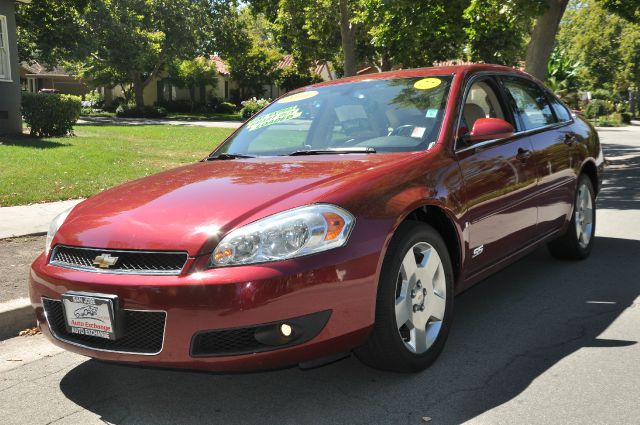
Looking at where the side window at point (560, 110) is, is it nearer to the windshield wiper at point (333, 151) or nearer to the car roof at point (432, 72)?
the car roof at point (432, 72)

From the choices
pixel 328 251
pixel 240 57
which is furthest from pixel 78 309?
pixel 240 57

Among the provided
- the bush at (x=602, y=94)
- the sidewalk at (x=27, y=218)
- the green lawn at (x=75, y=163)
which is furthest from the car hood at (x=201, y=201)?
the bush at (x=602, y=94)

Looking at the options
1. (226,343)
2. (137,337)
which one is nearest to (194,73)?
(137,337)

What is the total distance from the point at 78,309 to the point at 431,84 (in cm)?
268

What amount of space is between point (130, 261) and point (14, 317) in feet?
6.71

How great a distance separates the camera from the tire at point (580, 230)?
5801 mm

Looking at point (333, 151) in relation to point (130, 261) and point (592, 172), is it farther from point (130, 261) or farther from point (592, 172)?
point (592, 172)

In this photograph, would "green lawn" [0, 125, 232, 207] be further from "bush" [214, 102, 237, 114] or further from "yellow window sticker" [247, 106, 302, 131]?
"bush" [214, 102, 237, 114]

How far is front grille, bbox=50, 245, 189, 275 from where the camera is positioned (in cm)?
301

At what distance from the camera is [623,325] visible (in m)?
4.41

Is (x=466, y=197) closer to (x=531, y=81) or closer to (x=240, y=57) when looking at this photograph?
(x=531, y=81)

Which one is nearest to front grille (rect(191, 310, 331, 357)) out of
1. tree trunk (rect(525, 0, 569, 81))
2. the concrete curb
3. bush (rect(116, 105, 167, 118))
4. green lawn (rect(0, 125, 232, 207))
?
the concrete curb

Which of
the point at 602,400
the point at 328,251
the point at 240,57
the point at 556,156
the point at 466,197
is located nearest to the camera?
the point at 328,251

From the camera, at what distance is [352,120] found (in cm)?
449
